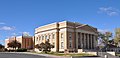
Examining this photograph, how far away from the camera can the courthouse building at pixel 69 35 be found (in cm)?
8725

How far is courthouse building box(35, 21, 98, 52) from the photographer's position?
87250 mm

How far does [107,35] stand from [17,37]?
42.8 metres

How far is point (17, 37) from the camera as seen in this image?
121875 millimetres

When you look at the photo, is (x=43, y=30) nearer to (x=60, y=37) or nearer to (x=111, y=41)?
(x=60, y=37)

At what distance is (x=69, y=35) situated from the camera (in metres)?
87.9

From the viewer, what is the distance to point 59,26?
9006 centimetres

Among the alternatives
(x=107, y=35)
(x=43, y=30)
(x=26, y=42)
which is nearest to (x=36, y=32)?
(x=43, y=30)

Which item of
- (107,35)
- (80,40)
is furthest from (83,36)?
(107,35)

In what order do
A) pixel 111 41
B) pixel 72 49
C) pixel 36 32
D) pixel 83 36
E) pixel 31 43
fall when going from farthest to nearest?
pixel 31 43, pixel 111 41, pixel 36 32, pixel 83 36, pixel 72 49

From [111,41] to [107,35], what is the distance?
3.24m

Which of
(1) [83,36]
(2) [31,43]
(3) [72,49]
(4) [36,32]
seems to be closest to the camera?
(3) [72,49]

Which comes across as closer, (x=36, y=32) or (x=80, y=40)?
(x=80, y=40)

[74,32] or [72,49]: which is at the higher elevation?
[74,32]

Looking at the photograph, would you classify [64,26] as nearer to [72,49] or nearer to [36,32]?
[72,49]
